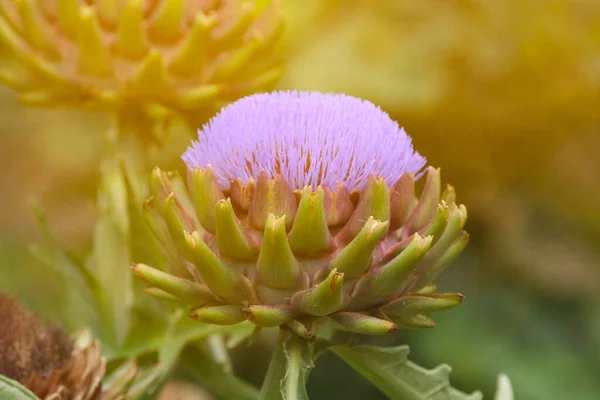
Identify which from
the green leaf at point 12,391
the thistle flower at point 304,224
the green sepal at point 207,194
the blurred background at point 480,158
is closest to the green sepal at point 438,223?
the thistle flower at point 304,224

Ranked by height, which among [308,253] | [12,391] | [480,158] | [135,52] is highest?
[480,158]

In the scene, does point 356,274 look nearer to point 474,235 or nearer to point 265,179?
point 265,179

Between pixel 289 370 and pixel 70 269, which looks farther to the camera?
pixel 70 269

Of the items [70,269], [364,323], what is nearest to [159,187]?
[364,323]

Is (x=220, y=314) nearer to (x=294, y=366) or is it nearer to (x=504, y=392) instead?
(x=294, y=366)

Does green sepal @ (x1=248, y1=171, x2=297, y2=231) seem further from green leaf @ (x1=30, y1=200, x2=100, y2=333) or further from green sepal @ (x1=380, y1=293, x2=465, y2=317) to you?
green leaf @ (x1=30, y1=200, x2=100, y2=333)

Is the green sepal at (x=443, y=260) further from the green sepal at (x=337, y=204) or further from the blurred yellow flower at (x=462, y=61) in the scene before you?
the blurred yellow flower at (x=462, y=61)
